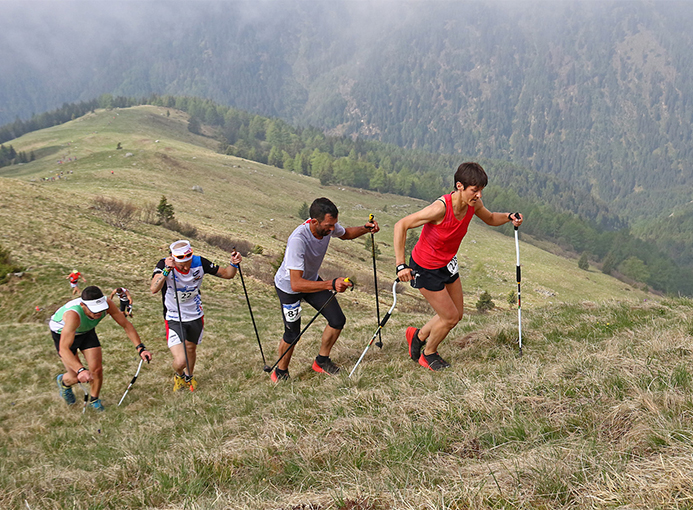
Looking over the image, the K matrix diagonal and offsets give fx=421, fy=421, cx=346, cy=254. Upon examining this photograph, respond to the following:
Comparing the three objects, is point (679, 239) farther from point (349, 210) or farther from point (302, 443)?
point (302, 443)

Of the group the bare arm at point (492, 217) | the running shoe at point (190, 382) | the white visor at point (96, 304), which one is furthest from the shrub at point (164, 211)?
the bare arm at point (492, 217)

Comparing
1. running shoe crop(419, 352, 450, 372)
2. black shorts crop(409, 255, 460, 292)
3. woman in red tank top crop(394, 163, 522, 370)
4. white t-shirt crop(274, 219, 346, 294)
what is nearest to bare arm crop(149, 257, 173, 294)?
white t-shirt crop(274, 219, 346, 294)

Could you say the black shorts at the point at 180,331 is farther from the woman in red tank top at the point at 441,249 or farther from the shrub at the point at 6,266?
the shrub at the point at 6,266

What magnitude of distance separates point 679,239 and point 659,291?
3941 inches

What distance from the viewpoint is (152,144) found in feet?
383

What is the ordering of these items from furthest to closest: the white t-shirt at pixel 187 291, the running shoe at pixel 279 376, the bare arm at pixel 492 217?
1. the white t-shirt at pixel 187 291
2. the running shoe at pixel 279 376
3. the bare arm at pixel 492 217

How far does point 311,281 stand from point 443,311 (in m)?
2.33

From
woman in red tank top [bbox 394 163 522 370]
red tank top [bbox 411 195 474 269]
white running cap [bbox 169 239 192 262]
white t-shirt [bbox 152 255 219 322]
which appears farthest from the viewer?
white t-shirt [bbox 152 255 219 322]

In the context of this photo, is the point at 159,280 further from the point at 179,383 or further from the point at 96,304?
the point at 179,383

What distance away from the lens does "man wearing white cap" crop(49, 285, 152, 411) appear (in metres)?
8.08

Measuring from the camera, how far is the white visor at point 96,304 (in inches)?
330

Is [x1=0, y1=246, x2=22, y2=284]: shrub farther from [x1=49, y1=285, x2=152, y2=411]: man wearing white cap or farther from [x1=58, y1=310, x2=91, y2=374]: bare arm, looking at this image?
[x1=58, y1=310, x2=91, y2=374]: bare arm

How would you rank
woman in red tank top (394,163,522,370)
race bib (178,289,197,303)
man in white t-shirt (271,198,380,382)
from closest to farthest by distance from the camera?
woman in red tank top (394,163,522,370)
man in white t-shirt (271,198,380,382)
race bib (178,289,197,303)

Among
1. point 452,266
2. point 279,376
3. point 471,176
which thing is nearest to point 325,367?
point 279,376
